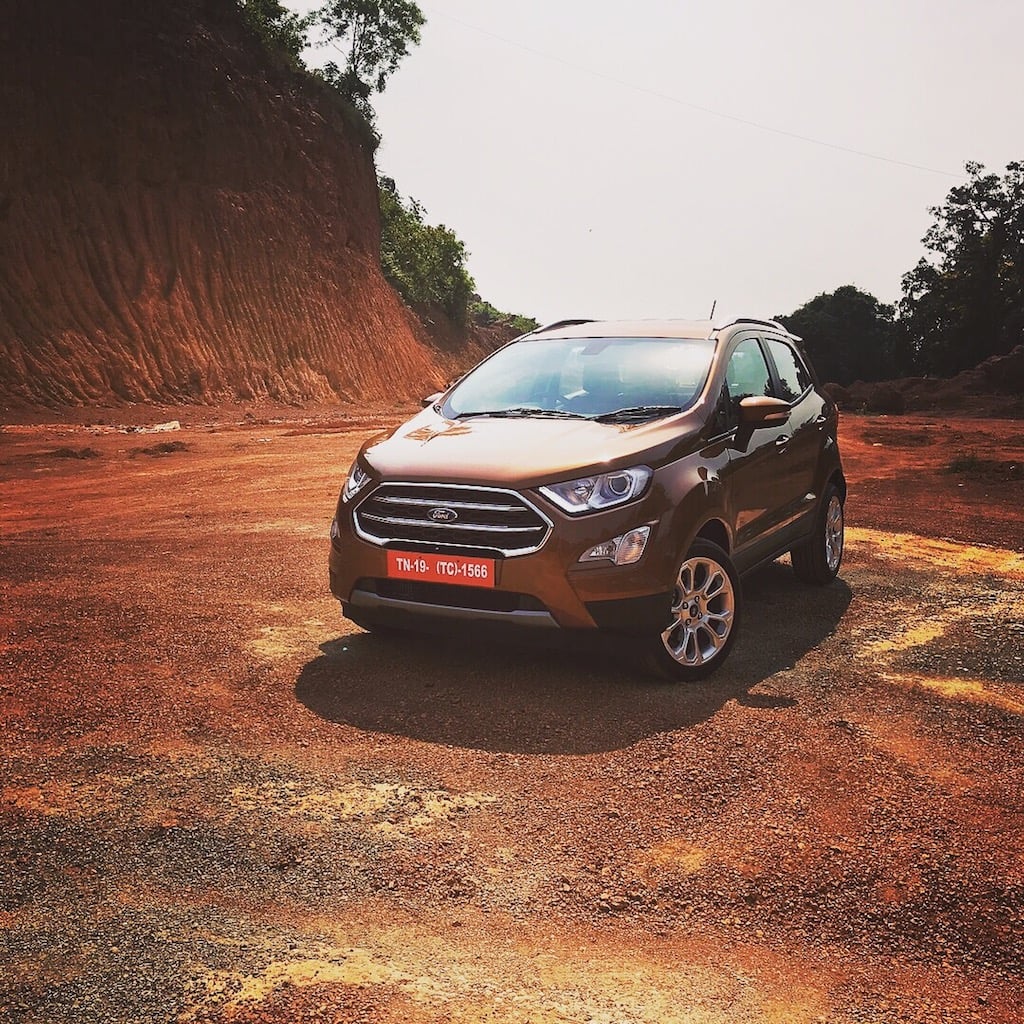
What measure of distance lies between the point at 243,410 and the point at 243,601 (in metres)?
27.5

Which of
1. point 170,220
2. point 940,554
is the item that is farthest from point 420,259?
point 940,554

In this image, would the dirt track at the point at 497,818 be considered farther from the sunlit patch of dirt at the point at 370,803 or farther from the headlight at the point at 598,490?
the headlight at the point at 598,490

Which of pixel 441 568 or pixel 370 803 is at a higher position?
pixel 441 568

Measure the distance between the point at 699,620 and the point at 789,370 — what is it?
2779mm

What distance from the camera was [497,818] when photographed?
3732 mm

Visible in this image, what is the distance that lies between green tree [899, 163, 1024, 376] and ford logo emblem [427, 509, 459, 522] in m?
46.7

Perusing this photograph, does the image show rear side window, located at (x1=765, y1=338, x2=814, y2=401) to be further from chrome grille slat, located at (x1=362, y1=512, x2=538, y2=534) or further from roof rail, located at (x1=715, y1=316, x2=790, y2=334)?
chrome grille slat, located at (x1=362, y1=512, x2=538, y2=534)

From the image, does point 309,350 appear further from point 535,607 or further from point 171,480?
point 535,607

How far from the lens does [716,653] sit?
17.7 feet

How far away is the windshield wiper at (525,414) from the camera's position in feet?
19.0

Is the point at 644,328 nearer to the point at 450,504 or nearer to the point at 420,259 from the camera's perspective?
the point at 450,504

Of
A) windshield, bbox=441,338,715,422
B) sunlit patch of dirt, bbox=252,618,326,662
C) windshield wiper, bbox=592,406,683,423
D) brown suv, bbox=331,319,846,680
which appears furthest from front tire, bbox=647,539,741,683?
sunlit patch of dirt, bbox=252,618,326,662

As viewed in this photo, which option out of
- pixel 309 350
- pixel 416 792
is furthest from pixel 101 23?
pixel 416 792

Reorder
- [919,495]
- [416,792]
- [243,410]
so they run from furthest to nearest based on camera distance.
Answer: [243,410]
[919,495]
[416,792]
